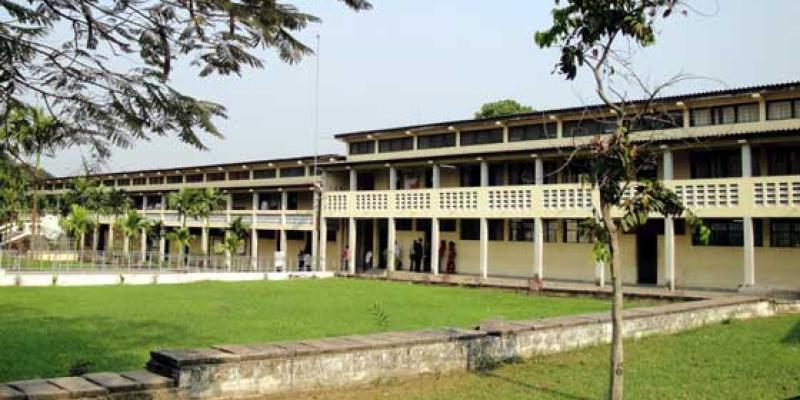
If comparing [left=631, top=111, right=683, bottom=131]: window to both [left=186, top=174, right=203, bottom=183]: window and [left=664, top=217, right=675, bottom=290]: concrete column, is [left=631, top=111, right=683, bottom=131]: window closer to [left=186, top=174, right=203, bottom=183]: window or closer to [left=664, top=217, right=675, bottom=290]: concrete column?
[left=664, top=217, right=675, bottom=290]: concrete column

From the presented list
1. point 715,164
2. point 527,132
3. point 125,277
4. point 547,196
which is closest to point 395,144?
point 527,132

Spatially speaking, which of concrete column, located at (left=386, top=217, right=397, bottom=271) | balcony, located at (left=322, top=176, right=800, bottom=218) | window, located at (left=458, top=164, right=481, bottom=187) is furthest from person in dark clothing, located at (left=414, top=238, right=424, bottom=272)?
window, located at (left=458, top=164, right=481, bottom=187)

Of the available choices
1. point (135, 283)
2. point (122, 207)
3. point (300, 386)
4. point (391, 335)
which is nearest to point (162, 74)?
point (300, 386)

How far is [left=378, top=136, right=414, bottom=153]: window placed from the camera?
32.6 metres

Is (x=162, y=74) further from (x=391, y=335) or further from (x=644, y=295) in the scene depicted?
(x=644, y=295)

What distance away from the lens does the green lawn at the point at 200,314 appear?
389 inches

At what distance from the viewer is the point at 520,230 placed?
28094 mm

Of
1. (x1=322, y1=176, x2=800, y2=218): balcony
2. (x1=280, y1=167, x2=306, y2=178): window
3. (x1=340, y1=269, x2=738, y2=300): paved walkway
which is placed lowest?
(x1=340, y1=269, x2=738, y2=300): paved walkway

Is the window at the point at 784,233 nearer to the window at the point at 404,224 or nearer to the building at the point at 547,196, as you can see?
the building at the point at 547,196

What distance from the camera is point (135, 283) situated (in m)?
25.9

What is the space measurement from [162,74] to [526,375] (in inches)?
237

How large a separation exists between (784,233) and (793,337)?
1004 centimetres

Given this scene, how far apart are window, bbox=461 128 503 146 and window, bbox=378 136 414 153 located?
3131 millimetres

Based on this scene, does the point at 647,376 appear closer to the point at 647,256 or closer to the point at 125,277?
the point at 647,256
